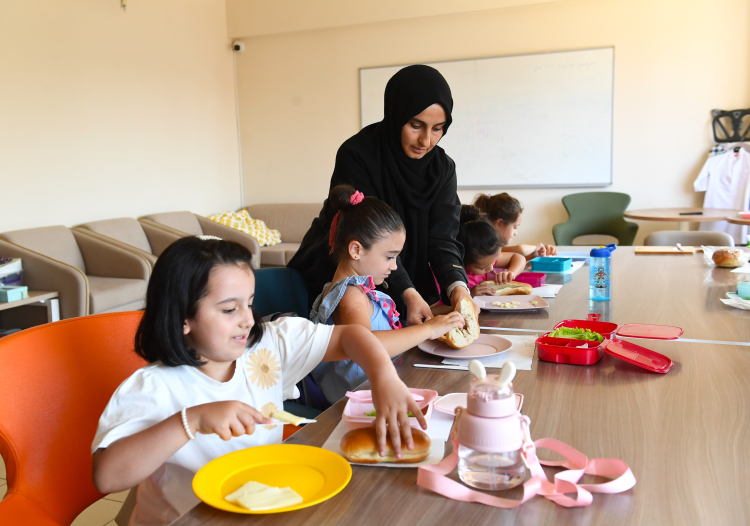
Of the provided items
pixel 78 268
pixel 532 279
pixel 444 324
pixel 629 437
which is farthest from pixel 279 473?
pixel 78 268

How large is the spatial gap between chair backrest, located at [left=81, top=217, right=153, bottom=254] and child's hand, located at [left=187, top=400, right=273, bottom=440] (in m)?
4.04

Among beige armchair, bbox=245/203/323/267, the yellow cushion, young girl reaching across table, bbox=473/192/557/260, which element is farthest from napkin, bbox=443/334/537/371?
beige armchair, bbox=245/203/323/267

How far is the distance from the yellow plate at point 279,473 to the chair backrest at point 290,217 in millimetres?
5158

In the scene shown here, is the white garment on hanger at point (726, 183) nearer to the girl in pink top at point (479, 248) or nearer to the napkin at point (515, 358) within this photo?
the girl in pink top at point (479, 248)

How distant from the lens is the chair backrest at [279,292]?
1.65m

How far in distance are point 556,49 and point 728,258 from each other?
335 cm

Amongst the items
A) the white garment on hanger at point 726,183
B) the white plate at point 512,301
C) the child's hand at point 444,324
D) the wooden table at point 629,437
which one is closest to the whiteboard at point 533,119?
the white garment on hanger at point 726,183

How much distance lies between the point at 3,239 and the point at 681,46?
5337mm

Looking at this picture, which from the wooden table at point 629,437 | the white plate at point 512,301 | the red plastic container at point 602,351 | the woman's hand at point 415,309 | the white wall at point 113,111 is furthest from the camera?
the white wall at point 113,111

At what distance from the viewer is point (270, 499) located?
27.2 inches

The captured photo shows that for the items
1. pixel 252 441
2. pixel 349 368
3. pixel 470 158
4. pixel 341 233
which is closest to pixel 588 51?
pixel 470 158

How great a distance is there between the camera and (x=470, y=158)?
5.58m

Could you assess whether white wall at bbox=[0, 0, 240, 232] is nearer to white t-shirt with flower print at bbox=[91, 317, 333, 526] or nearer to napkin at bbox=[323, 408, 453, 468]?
white t-shirt with flower print at bbox=[91, 317, 333, 526]

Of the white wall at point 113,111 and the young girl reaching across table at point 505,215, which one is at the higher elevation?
the white wall at point 113,111
